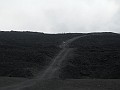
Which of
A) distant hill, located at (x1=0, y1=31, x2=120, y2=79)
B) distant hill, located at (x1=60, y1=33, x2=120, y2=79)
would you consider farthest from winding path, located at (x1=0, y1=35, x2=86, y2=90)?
distant hill, located at (x1=60, y1=33, x2=120, y2=79)

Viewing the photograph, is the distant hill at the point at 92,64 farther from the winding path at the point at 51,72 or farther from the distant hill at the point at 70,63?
the winding path at the point at 51,72

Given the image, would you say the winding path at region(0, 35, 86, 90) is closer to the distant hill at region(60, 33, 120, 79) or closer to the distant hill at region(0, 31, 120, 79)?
the distant hill at region(0, 31, 120, 79)

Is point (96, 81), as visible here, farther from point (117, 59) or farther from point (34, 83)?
point (117, 59)

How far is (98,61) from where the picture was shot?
5028 centimetres

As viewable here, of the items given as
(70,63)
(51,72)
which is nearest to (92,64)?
(70,63)

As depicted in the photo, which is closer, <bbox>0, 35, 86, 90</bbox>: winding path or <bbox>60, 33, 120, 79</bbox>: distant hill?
<bbox>0, 35, 86, 90</bbox>: winding path

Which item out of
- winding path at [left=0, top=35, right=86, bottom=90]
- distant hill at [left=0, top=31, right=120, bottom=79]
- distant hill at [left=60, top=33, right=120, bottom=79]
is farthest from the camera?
distant hill at [left=60, top=33, right=120, bottom=79]

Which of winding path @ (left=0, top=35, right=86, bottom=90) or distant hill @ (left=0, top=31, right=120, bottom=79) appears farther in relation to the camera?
distant hill @ (left=0, top=31, right=120, bottom=79)

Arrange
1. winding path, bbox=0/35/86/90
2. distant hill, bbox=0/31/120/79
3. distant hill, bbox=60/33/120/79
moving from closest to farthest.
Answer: winding path, bbox=0/35/86/90 < distant hill, bbox=0/31/120/79 < distant hill, bbox=60/33/120/79

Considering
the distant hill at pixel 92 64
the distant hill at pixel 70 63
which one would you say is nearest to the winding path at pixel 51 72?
the distant hill at pixel 70 63

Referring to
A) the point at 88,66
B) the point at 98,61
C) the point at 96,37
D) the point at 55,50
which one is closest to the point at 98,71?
the point at 88,66

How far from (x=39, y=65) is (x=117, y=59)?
11760mm

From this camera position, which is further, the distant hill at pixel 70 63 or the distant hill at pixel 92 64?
the distant hill at pixel 92 64

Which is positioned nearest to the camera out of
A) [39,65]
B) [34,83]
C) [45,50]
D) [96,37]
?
[34,83]
